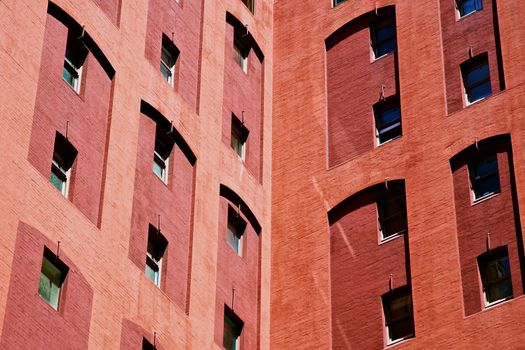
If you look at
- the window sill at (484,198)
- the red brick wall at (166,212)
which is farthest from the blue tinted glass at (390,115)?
the red brick wall at (166,212)

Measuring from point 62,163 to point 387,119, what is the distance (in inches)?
495

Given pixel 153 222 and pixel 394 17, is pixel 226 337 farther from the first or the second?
pixel 394 17

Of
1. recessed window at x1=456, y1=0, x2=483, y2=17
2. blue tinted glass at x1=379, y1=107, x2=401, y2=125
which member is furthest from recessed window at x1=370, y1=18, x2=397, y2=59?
recessed window at x1=456, y1=0, x2=483, y2=17

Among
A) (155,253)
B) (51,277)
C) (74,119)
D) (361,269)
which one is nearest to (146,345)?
(155,253)

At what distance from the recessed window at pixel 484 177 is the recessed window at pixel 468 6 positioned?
5.61 meters

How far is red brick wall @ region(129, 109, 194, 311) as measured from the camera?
1303 inches

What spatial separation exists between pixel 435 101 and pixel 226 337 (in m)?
9.60

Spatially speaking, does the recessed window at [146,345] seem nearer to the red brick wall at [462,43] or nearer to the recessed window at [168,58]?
the recessed window at [168,58]

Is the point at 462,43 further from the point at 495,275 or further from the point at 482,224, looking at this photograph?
the point at 495,275

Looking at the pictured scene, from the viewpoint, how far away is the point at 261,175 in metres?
40.8

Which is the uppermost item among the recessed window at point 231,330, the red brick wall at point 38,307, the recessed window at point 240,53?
the recessed window at point 240,53

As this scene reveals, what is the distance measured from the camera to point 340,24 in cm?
4297

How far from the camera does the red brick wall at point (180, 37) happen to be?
36.9 m

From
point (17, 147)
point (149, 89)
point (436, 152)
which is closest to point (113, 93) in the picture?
point (149, 89)
